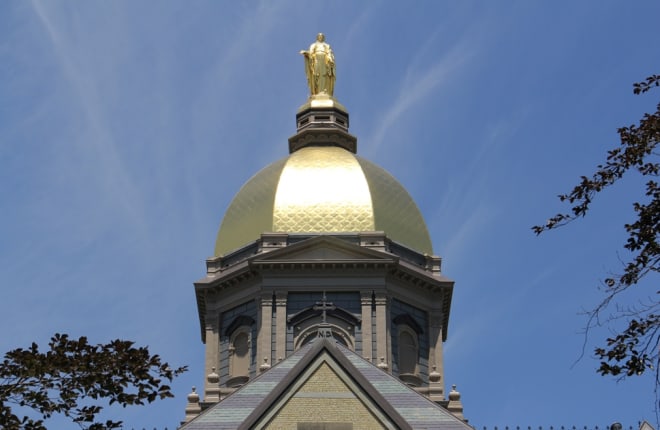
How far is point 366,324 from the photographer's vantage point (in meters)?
55.9

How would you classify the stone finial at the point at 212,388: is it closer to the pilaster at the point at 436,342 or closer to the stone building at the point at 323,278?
the stone building at the point at 323,278

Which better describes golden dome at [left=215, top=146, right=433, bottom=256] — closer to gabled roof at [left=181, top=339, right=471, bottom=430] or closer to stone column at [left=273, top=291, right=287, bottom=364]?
stone column at [left=273, top=291, right=287, bottom=364]

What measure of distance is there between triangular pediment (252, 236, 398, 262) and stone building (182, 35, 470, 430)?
0.13 ft

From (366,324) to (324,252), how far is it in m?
3.49

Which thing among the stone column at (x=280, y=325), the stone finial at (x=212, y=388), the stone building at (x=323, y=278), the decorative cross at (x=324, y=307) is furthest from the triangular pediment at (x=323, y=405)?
the stone column at (x=280, y=325)

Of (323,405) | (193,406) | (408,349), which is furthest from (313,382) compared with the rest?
(408,349)

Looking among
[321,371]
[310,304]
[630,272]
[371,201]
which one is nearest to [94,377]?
[630,272]

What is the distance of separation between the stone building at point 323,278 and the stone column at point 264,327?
47 millimetres

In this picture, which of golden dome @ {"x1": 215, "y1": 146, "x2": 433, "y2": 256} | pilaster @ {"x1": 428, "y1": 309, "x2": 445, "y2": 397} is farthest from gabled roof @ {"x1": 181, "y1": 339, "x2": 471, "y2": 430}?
golden dome @ {"x1": 215, "y1": 146, "x2": 433, "y2": 256}

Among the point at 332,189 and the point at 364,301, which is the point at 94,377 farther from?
the point at 332,189

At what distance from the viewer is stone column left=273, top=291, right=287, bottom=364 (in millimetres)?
55469

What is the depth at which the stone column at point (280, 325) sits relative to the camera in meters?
55.5

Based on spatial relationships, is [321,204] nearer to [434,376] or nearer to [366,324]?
[366,324]

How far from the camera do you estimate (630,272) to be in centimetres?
2134
